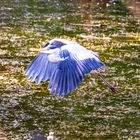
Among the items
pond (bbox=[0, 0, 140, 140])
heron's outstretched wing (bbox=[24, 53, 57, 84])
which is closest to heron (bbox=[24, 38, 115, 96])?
heron's outstretched wing (bbox=[24, 53, 57, 84])

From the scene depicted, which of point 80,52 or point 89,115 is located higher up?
point 80,52

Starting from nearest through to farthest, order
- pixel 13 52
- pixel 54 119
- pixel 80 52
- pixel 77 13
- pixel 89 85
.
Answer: pixel 80 52 < pixel 54 119 < pixel 89 85 < pixel 13 52 < pixel 77 13

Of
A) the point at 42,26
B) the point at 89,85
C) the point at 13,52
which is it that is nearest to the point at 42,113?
the point at 89,85

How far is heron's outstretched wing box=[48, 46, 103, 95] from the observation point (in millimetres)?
2330

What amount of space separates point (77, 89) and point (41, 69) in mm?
1598

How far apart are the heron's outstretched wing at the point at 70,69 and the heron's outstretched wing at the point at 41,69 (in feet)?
0.10

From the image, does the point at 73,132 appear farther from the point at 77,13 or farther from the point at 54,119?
the point at 77,13

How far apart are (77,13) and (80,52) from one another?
6293 mm

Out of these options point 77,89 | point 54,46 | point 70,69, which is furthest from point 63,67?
point 77,89

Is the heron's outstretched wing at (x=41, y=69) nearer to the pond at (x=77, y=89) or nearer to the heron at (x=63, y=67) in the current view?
the heron at (x=63, y=67)

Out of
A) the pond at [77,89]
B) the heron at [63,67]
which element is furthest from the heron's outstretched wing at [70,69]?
the pond at [77,89]

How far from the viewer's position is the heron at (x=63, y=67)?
2342mm

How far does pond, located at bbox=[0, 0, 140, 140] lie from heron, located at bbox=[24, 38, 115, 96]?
652mm

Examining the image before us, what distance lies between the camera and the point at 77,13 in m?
8.73
